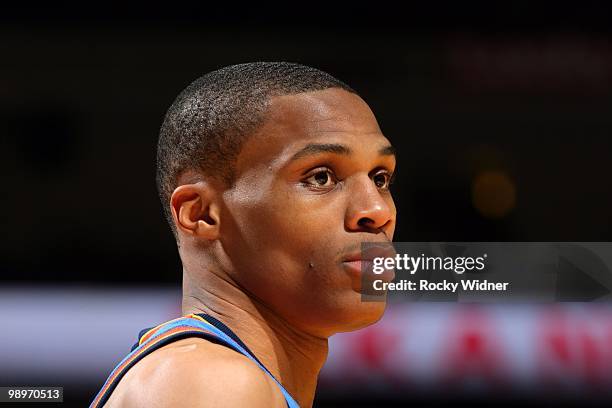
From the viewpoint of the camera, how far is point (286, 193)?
71.7 inches

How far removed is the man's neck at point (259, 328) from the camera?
1876 millimetres

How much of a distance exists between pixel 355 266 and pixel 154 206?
1.92m

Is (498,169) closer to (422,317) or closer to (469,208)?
(469,208)

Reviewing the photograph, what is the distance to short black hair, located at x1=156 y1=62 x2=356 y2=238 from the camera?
1.88m

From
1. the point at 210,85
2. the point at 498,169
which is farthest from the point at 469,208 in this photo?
the point at 210,85

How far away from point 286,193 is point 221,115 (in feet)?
0.74

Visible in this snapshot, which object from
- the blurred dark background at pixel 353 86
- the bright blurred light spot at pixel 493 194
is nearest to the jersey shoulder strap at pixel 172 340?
the blurred dark background at pixel 353 86

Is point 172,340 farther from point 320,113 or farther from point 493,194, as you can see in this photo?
point 493,194

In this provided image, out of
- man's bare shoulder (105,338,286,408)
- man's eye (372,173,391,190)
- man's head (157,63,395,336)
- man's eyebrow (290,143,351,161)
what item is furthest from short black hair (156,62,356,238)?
man's bare shoulder (105,338,286,408)

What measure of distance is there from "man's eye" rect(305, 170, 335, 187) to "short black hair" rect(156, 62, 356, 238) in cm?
16
